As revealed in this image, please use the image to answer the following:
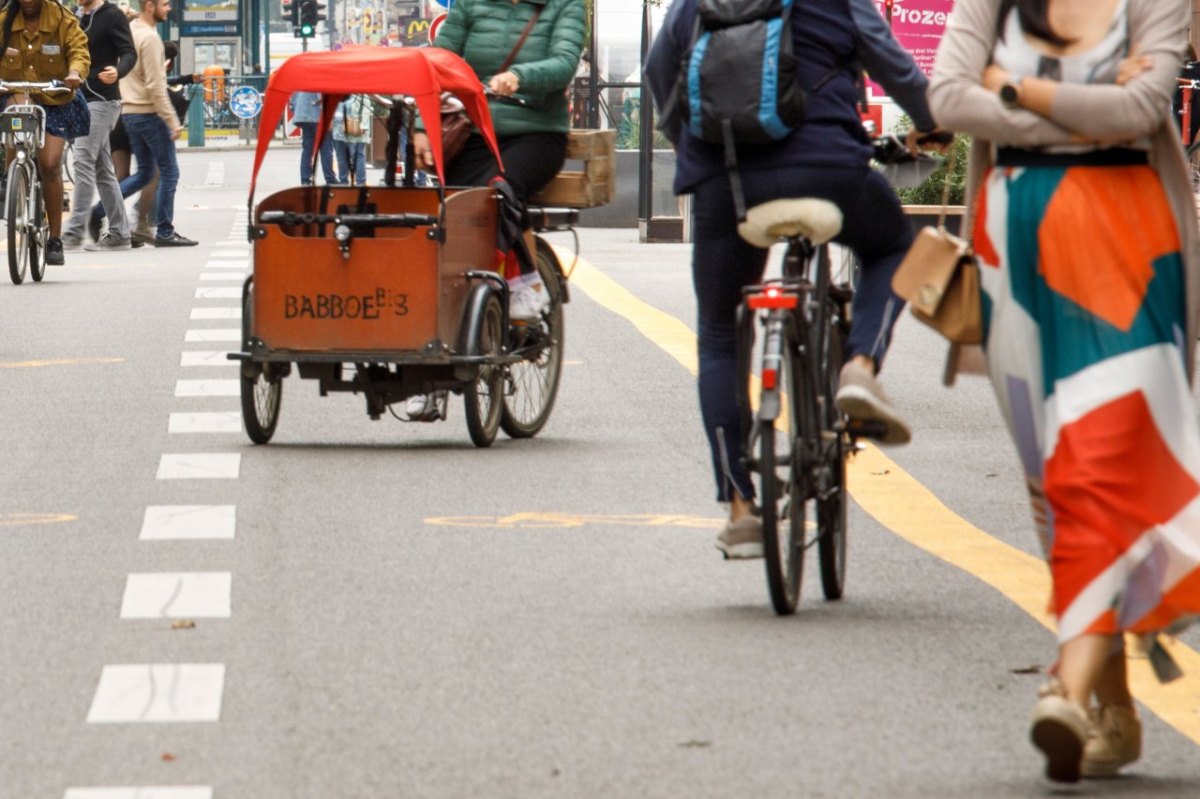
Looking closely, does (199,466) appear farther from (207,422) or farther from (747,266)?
(747,266)

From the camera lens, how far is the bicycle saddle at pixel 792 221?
6.46m

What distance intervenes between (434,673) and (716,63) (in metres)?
1.58

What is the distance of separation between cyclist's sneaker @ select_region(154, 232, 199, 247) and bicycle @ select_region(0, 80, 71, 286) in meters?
4.80

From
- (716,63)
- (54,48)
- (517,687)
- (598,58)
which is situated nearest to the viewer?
(517,687)

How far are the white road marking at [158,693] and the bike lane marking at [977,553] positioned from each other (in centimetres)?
170

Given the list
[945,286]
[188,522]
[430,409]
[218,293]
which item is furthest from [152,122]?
[945,286]

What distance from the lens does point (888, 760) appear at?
5.11m

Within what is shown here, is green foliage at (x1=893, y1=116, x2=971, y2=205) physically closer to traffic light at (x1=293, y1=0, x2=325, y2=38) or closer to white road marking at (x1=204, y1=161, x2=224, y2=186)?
white road marking at (x1=204, y1=161, x2=224, y2=186)

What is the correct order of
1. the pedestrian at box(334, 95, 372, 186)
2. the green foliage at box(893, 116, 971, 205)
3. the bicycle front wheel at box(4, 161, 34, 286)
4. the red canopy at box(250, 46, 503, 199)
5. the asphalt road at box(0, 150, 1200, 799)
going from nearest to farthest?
the asphalt road at box(0, 150, 1200, 799), the red canopy at box(250, 46, 503, 199), the bicycle front wheel at box(4, 161, 34, 286), the green foliage at box(893, 116, 971, 205), the pedestrian at box(334, 95, 372, 186)

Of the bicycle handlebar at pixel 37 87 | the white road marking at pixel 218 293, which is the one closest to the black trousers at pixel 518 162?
the white road marking at pixel 218 293

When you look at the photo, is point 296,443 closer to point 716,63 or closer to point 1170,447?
point 716,63

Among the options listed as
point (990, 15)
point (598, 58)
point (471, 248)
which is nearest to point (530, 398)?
point (471, 248)

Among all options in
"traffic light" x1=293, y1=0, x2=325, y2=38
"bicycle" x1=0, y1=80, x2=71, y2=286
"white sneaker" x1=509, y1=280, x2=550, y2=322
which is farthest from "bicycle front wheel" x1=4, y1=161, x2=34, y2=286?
"traffic light" x1=293, y1=0, x2=325, y2=38

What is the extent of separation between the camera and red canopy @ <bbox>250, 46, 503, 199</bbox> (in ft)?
31.1
